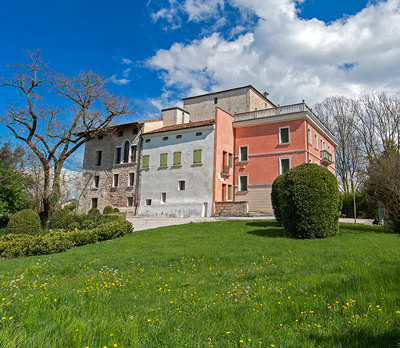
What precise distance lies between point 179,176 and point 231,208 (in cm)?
650

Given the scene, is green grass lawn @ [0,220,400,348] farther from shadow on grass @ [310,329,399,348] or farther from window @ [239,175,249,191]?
window @ [239,175,249,191]

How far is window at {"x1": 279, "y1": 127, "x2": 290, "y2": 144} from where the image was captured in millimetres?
28366

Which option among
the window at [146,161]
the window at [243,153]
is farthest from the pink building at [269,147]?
the window at [146,161]

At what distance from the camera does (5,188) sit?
68.9 feet

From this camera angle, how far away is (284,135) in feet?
93.8

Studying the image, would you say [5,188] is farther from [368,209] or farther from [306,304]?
[368,209]

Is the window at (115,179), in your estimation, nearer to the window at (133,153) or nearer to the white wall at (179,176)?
the window at (133,153)

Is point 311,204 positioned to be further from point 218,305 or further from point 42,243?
point 42,243

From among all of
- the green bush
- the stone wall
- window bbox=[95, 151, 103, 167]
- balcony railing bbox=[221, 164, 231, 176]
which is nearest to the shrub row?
the green bush

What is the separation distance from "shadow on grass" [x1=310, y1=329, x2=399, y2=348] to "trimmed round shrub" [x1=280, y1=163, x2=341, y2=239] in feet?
27.7

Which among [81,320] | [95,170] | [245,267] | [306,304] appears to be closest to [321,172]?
[245,267]

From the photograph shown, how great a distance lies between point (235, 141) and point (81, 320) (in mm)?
28632

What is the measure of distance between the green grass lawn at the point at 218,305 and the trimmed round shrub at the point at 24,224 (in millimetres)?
11107

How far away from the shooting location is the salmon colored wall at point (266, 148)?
27625 mm
